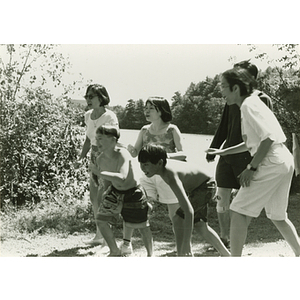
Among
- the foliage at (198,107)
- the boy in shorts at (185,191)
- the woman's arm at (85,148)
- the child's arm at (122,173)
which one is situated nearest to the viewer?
the boy in shorts at (185,191)

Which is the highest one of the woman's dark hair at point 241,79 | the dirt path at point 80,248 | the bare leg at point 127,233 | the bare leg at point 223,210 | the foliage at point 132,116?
the woman's dark hair at point 241,79

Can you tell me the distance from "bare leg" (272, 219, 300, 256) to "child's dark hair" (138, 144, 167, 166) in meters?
1.31

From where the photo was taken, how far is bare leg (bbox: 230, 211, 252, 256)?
542cm

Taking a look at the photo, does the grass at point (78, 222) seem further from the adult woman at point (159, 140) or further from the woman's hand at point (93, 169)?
the woman's hand at point (93, 169)

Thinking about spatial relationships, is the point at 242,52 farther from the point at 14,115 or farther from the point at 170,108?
the point at 14,115

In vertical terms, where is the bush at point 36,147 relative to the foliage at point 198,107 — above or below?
below

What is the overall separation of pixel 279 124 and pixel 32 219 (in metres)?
2.74

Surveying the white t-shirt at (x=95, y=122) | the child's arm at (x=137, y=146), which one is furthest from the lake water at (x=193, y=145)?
the white t-shirt at (x=95, y=122)

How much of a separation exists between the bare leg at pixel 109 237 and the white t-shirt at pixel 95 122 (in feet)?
2.75

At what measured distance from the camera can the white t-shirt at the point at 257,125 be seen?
5289mm

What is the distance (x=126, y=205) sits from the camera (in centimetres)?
552

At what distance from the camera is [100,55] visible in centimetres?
561

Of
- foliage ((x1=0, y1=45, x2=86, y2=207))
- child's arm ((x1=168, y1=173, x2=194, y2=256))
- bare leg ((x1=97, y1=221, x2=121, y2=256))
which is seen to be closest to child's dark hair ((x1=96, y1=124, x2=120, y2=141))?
foliage ((x1=0, y1=45, x2=86, y2=207))

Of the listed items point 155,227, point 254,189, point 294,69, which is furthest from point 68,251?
point 294,69
